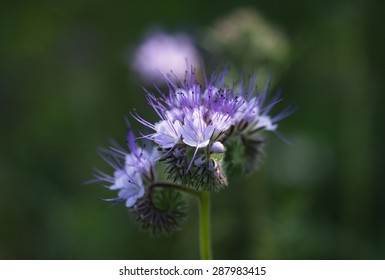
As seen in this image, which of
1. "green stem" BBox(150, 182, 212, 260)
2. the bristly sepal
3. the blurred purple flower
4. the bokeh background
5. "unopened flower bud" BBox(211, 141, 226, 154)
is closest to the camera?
"unopened flower bud" BBox(211, 141, 226, 154)

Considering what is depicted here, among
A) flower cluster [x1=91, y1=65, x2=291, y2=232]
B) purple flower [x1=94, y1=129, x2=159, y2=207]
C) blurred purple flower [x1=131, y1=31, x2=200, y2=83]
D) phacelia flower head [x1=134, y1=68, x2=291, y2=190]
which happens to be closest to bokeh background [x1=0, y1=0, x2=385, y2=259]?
blurred purple flower [x1=131, y1=31, x2=200, y2=83]

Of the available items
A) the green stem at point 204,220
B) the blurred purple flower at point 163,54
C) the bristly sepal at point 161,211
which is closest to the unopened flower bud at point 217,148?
the green stem at point 204,220

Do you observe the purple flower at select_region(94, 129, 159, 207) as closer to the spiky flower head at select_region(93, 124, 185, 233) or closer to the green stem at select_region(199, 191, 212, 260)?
the spiky flower head at select_region(93, 124, 185, 233)

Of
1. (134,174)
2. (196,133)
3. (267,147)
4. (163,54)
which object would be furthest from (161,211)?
(163,54)

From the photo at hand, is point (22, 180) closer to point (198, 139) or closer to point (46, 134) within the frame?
point (46, 134)

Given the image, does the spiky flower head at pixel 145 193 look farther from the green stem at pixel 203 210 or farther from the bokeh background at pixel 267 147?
the bokeh background at pixel 267 147

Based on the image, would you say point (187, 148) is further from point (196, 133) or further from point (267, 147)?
point (267, 147)
